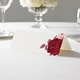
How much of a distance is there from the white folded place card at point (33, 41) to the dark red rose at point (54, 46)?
0.03m

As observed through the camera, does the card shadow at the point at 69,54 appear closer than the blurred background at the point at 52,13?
Yes

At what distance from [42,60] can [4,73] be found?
14 centimetres

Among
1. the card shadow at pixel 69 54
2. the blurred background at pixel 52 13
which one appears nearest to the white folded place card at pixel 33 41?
the card shadow at pixel 69 54

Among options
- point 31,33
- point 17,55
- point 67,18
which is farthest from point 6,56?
point 67,18

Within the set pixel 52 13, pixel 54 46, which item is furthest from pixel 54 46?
pixel 52 13

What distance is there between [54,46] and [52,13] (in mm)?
1611

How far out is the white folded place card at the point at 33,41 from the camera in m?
0.77

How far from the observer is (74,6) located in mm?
2334

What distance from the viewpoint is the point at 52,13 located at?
231 cm

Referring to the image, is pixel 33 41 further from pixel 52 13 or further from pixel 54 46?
pixel 52 13

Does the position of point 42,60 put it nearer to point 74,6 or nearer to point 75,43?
point 75,43

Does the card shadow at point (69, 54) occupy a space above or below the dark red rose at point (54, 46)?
below

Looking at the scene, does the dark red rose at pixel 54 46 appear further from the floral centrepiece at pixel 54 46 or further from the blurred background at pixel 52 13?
the blurred background at pixel 52 13

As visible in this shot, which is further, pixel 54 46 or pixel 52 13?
pixel 52 13
